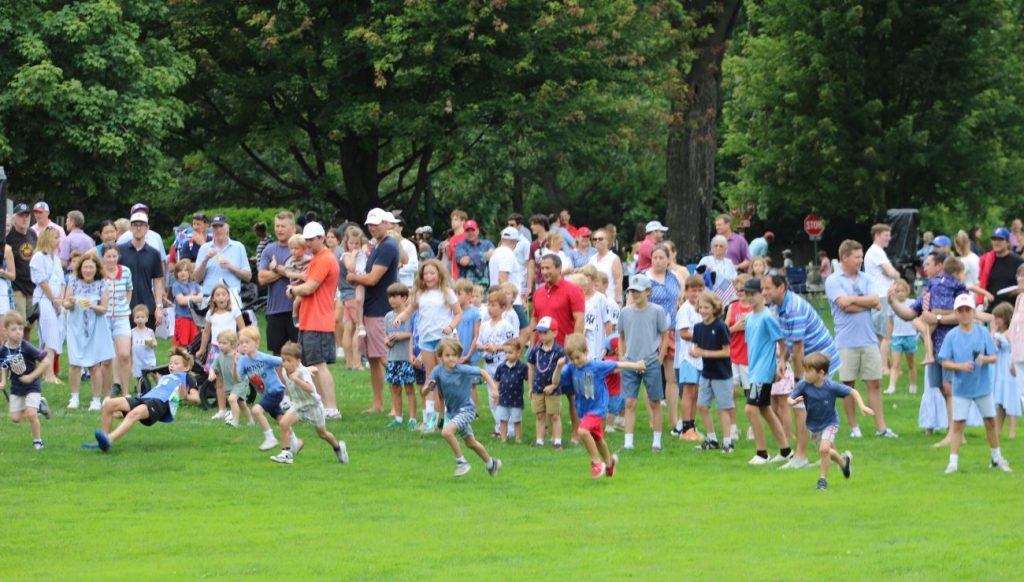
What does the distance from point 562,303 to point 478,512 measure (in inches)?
177

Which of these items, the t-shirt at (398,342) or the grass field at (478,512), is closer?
the grass field at (478,512)

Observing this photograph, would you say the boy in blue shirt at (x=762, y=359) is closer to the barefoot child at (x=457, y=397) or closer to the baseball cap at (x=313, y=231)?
the barefoot child at (x=457, y=397)

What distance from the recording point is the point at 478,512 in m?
13.3

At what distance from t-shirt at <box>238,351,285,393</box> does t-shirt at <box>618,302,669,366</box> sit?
3.51m

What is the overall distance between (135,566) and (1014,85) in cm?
3900

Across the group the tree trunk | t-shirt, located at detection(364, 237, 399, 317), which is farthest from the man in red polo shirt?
the tree trunk

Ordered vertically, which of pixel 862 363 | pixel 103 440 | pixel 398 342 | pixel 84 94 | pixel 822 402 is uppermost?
pixel 84 94

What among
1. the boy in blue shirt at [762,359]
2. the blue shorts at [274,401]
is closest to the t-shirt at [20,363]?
the blue shorts at [274,401]

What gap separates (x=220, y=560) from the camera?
11414 mm

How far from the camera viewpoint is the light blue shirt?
17906 mm

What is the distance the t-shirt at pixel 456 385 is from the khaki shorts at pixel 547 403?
1607mm

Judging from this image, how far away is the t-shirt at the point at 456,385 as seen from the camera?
1526cm

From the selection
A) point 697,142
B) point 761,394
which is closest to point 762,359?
Answer: point 761,394

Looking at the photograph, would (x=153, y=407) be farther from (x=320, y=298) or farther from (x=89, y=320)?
(x=89, y=320)
